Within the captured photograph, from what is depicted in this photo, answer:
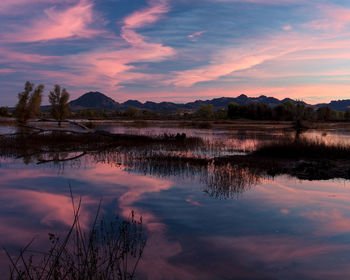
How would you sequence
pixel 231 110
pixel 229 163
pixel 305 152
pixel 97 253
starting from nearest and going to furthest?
pixel 97 253 < pixel 229 163 < pixel 305 152 < pixel 231 110

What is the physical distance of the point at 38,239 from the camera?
7238 millimetres

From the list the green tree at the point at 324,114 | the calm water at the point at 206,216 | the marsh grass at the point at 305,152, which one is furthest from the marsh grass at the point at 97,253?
the green tree at the point at 324,114

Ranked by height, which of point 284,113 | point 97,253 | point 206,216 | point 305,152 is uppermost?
point 284,113

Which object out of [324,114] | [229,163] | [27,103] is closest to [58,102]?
[27,103]

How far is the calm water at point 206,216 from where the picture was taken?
6305mm

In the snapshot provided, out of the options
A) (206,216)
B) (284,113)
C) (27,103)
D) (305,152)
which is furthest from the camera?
(284,113)

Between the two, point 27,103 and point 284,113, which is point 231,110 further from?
point 27,103

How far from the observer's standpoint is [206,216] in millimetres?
9055

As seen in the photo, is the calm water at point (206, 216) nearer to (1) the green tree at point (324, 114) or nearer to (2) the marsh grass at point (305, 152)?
(2) the marsh grass at point (305, 152)

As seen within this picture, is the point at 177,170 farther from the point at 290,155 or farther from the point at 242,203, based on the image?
the point at 290,155

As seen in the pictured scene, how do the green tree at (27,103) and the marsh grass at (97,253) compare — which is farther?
the green tree at (27,103)

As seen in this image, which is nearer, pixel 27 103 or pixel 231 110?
pixel 27 103

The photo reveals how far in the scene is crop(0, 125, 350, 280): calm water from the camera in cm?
630

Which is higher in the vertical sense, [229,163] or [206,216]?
[229,163]
